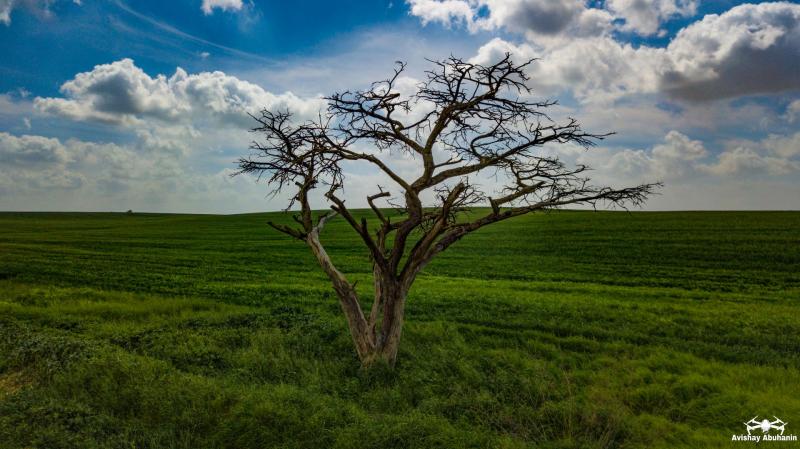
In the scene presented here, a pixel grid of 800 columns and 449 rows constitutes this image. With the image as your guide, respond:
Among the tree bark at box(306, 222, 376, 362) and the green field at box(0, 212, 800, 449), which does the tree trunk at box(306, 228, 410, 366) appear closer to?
the tree bark at box(306, 222, 376, 362)

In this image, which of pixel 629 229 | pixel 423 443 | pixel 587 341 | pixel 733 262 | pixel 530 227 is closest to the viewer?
pixel 423 443

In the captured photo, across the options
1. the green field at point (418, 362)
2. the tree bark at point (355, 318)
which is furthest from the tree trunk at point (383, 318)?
the green field at point (418, 362)

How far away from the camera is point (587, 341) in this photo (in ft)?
37.4

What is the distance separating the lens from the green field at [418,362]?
6.70m

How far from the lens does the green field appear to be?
670 cm

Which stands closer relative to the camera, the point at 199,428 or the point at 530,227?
the point at 199,428

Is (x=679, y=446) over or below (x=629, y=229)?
below

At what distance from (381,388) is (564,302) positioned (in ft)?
32.2

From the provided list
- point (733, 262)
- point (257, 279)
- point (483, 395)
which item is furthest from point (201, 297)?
point (733, 262)

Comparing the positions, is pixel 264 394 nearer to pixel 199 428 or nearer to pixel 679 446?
pixel 199 428

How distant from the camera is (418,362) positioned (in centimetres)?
978

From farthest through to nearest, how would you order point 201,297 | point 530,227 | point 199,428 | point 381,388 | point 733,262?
point 530,227 → point 733,262 → point 201,297 → point 381,388 → point 199,428

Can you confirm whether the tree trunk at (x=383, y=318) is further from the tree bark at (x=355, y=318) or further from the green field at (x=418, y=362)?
the green field at (x=418, y=362)

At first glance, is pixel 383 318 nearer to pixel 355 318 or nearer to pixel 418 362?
pixel 355 318
